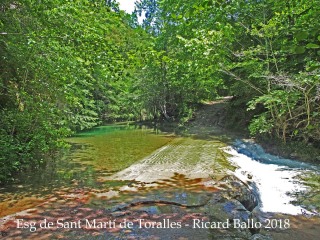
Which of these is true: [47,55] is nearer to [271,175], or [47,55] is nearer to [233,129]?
[271,175]

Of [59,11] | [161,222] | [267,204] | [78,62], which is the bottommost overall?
[267,204]

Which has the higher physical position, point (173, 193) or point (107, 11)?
point (107, 11)

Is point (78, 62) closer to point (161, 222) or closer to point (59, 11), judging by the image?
point (59, 11)

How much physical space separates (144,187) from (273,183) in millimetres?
3830

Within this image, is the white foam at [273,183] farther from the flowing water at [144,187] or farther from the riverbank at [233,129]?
the riverbank at [233,129]

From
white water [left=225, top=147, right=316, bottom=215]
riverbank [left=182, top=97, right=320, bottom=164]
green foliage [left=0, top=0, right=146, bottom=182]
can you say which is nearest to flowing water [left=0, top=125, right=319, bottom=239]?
white water [left=225, top=147, right=316, bottom=215]

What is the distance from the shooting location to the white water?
6.01 metres

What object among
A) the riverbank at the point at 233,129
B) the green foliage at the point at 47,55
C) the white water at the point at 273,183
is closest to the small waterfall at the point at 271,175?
the white water at the point at 273,183

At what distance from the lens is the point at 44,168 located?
855cm

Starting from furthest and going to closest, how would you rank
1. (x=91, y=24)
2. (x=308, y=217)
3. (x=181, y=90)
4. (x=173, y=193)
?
(x=181, y=90), (x=91, y=24), (x=173, y=193), (x=308, y=217)

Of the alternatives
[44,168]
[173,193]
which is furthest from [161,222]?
[44,168]

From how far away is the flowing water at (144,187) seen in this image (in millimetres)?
4508

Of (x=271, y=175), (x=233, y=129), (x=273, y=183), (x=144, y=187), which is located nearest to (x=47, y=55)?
(x=144, y=187)

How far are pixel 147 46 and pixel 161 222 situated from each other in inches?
155
